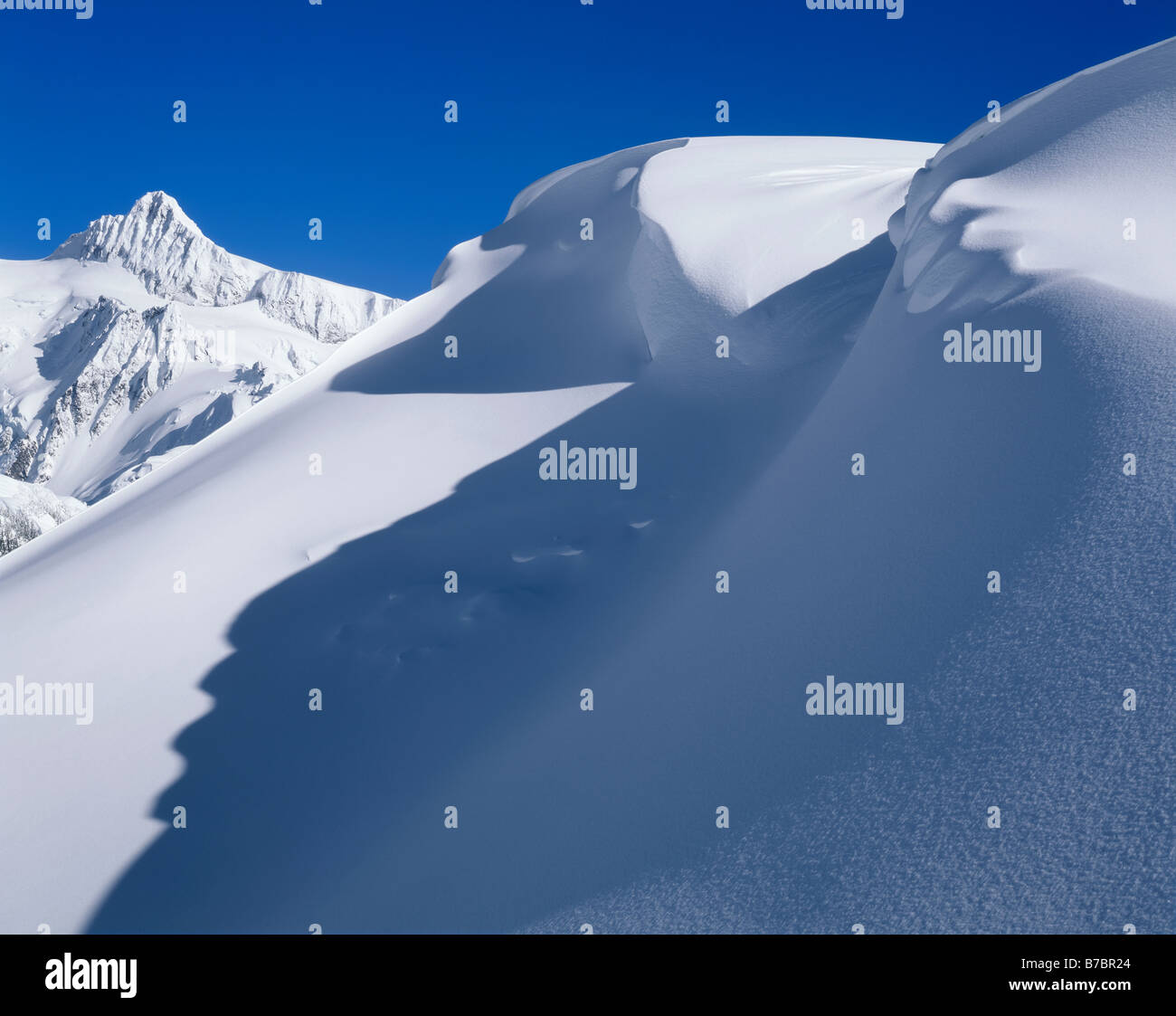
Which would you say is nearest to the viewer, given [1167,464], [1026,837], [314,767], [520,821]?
[1026,837]

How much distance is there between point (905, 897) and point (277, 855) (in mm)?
4868

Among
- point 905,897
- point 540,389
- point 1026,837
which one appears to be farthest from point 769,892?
point 540,389

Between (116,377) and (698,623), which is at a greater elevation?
(116,377)

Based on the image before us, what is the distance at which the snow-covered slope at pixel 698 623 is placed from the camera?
15.5ft

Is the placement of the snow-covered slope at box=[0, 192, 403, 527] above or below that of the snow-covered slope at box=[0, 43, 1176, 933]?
above

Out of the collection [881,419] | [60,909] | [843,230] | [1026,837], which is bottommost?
[60,909]

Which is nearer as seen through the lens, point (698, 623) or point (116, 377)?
point (698, 623)

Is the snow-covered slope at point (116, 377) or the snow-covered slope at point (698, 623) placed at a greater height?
the snow-covered slope at point (116, 377)

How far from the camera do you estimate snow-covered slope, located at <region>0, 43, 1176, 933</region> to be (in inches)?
185

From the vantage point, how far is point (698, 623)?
7.44m

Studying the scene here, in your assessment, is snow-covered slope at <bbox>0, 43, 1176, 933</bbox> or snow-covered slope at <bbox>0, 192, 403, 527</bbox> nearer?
snow-covered slope at <bbox>0, 43, 1176, 933</bbox>

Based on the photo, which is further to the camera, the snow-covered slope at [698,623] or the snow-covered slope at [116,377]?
the snow-covered slope at [116,377]

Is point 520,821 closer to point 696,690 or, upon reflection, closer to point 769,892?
point 696,690

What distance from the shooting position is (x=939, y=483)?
21.4ft
